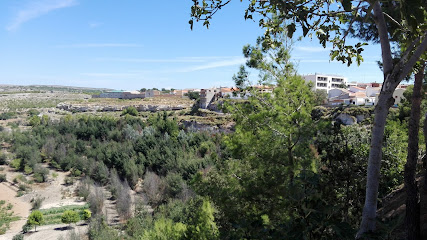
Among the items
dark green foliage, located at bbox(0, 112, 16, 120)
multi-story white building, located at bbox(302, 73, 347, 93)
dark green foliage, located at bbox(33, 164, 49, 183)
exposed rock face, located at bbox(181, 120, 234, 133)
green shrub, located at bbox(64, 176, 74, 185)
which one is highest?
multi-story white building, located at bbox(302, 73, 347, 93)

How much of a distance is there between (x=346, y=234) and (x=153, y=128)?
3482 cm

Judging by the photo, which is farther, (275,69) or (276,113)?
(275,69)

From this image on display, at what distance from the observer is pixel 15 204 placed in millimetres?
23000

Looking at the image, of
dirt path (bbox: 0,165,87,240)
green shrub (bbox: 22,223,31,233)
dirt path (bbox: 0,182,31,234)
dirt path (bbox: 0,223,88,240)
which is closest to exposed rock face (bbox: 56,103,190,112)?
dirt path (bbox: 0,165,87,240)

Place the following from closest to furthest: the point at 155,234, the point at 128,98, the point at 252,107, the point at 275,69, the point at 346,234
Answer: the point at 346,234 → the point at 252,107 → the point at 275,69 → the point at 155,234 → the point at 128,98

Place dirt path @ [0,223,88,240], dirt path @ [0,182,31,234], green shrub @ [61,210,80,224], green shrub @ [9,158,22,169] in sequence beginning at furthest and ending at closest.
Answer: green shrub @ [9,158,22,169] → dirt path @ [0,182,31,234] → green shrub @ [61,210,80,224] → dirt path @ [0,223,88,240]

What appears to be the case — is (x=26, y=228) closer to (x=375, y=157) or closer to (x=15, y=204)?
(x=15, y=204)

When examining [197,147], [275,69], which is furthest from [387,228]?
[197,147]

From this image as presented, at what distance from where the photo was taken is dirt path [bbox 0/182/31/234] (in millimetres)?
19016

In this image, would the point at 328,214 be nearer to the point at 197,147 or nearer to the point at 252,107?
the point at 252,107

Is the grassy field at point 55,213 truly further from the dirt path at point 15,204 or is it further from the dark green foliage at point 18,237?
the dark green foliage at point 18,237

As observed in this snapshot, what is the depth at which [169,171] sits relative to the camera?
81.2 ft

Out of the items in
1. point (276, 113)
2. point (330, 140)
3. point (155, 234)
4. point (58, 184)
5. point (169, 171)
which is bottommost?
point (58, 184)

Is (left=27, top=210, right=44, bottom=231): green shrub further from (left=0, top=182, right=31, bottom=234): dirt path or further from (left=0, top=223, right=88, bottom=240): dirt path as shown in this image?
(left=0, top=182, right=31, bottom=234): dirt path
